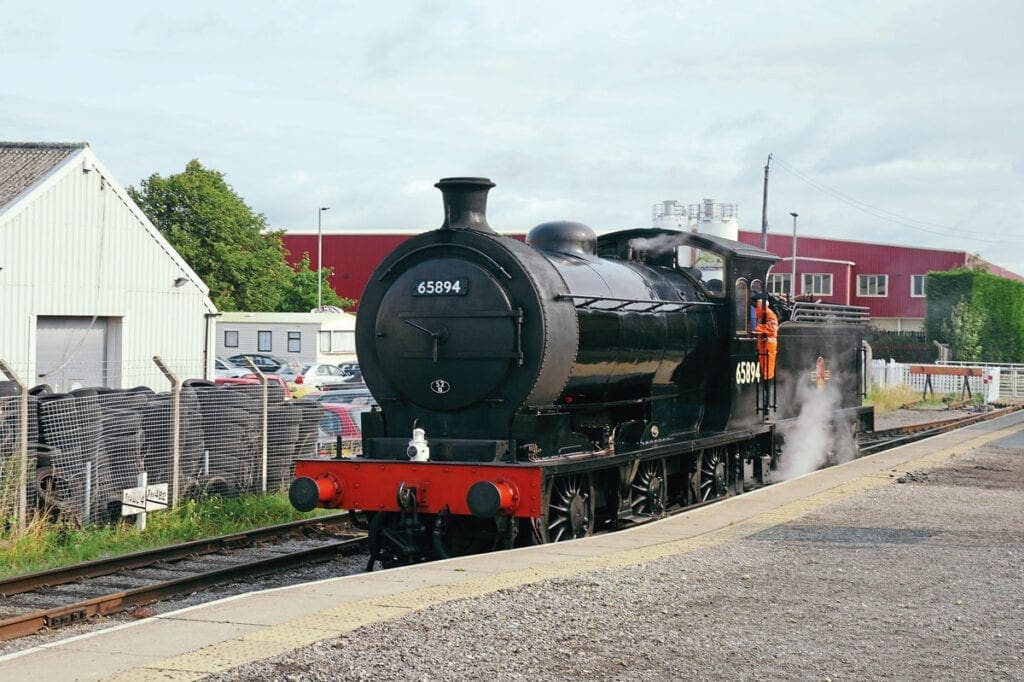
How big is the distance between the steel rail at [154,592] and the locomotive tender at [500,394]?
0.57 metres

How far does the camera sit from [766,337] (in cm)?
1461

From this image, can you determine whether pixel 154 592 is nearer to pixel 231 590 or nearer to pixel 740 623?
pixel 231 590

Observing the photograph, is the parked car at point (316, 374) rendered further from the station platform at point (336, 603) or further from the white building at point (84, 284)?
the station platform at point (336, 603)

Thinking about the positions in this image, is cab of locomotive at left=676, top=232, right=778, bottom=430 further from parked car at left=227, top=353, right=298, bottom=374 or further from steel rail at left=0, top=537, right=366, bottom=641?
parked car at left=227, top=353, right=298, bottom=374

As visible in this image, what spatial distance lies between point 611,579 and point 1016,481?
10033 mm

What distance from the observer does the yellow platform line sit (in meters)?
6.09

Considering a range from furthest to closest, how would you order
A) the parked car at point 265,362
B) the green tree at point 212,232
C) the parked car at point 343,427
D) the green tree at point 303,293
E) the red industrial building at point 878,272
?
the red industrial building at point 878,272
the green tree at point 303,293
the green tree at point 212,232
the parked car at point 265,362
the parked car at point 343,427

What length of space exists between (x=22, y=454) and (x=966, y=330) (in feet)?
167

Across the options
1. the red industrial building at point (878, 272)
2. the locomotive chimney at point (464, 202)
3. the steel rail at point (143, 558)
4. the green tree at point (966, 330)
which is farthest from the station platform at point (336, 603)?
the red industrial building at point (878, 272)

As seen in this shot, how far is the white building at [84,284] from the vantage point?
21547 mm

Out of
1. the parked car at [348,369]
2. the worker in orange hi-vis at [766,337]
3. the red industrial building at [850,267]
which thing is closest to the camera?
the worker in orange hi-vis at [766,337]

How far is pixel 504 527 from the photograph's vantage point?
10031mm

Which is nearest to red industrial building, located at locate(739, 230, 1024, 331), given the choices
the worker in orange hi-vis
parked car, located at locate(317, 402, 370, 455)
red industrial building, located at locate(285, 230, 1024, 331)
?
red industrial building, located at locate(285, 230, 1024, 331)

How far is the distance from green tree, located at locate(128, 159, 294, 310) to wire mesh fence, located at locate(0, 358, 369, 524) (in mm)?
38004
